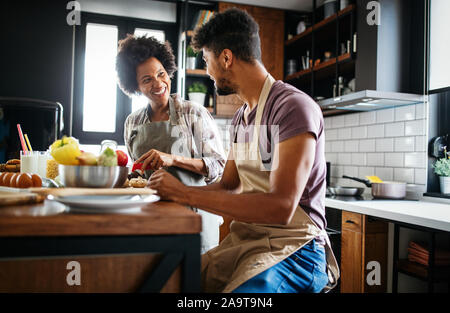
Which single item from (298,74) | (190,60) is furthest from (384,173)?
(190,60)

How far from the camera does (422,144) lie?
9.53 feet

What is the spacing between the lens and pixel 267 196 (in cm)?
111

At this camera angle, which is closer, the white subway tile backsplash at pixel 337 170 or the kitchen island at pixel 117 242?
the kitchen island at pixel 117 242

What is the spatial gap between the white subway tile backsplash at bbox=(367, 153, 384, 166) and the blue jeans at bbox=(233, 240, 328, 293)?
2213mm

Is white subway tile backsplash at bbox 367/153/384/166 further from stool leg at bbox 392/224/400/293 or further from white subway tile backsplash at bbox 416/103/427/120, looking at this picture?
stool leg at bbox 392/224/400/293

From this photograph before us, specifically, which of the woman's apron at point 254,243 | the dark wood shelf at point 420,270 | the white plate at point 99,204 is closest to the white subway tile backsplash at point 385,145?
the dark wood shelf at point 420,270

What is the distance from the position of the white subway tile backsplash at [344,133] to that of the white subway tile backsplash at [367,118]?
0.18 metres

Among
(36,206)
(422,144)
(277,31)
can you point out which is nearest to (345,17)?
(277,31)

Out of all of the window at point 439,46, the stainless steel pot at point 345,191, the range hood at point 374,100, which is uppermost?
the window at point 439,46

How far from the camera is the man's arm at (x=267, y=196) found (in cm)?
110

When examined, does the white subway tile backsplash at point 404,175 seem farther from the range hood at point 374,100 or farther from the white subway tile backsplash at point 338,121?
the white subway tile backsplash at point 338,121

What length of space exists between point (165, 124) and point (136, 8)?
257 centimetres
